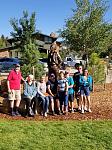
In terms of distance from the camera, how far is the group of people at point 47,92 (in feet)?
36.6

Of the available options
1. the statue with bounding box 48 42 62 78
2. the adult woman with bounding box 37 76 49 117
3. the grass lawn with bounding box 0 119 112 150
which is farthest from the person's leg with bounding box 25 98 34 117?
the statue with bounding box 48 42 62 78

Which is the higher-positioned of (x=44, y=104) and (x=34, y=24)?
(x=34, y=24)

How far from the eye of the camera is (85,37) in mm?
30688

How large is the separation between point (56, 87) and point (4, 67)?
2348cm

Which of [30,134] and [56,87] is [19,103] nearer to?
[56,87]

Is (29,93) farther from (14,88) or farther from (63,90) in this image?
(63,90)

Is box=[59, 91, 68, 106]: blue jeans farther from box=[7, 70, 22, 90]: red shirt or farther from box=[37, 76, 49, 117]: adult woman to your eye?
box=[7, 70, 22, 90]: red shirt

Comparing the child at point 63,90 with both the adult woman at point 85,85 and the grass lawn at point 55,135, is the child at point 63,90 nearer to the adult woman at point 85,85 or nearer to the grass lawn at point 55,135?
the adult woman at point 85,85

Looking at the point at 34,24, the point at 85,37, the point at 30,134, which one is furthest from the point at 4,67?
the point at 30,134

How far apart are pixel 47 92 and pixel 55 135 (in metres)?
2.92

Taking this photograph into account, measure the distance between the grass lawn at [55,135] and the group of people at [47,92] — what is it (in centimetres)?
104

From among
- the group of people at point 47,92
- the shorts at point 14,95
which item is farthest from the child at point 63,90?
the shorts at point 14,95

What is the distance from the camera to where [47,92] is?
1159 cm

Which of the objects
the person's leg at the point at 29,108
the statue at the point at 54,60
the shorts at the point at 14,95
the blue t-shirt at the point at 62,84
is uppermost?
the statue at the point at 54,60
